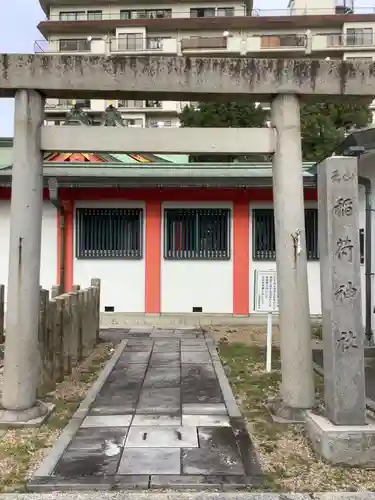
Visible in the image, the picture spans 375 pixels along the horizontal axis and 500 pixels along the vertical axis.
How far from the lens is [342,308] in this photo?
4996 millimetres

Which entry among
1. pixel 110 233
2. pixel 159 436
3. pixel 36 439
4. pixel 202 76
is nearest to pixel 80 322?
pixel 36 439

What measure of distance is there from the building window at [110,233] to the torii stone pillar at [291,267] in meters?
7.53

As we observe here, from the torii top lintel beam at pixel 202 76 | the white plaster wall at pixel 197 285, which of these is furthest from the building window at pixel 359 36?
the torii top lintel beam at pixel 202 76

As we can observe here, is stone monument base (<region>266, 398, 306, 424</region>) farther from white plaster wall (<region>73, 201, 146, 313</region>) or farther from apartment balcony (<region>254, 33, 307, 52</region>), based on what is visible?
apartment balcony (<region>254, 33, 307, 52</region>)

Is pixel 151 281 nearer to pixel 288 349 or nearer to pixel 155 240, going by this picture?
pixel 155 240

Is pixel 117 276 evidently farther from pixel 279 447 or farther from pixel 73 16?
pixel 73 16

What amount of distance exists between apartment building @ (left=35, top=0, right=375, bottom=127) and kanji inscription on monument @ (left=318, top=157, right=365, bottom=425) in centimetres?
3514

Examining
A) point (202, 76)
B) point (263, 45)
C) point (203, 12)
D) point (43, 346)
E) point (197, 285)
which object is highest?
point (203, 12)

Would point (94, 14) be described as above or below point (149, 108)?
above

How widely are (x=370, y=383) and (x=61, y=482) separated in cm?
500

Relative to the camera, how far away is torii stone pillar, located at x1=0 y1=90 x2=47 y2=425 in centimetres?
582

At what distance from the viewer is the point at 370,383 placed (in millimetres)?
7441

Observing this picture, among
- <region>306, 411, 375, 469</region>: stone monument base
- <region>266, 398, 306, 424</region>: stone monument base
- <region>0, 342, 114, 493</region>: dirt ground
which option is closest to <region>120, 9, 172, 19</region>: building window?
<region>0, 342, 114, 493</region>: dirt ground

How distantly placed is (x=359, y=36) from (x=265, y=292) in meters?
39.3
